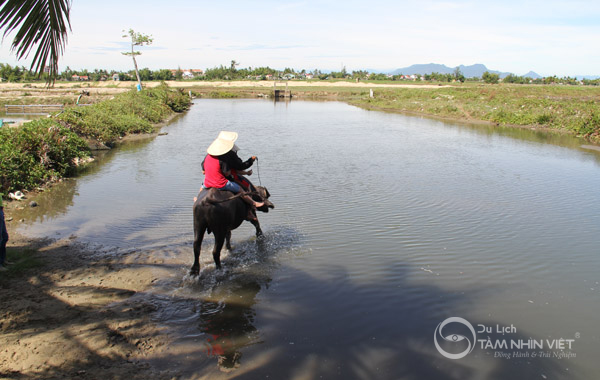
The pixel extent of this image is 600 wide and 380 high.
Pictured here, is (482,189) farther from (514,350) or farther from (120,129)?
(120,129)

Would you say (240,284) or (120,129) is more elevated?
(120,129)

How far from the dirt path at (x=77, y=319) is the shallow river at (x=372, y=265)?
0.33 metres

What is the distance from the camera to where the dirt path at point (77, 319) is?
14.3ft

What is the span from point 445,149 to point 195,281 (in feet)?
51.6

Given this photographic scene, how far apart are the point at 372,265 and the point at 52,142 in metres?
10.8

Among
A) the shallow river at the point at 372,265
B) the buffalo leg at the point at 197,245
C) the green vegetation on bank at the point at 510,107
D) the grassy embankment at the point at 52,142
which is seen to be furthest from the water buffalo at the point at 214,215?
the green vegetation on bank at the point at 510,107

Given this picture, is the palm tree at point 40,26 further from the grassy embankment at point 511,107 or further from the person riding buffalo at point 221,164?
the grassy embankment at point 511,107

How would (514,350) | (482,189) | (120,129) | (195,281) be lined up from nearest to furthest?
(514,350)
(195,281)
(482,189)
(120,129)

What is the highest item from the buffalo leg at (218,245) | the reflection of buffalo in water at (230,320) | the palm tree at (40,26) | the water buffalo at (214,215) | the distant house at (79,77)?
the distant house at (79,77)

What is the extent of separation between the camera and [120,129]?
21172 millimetres

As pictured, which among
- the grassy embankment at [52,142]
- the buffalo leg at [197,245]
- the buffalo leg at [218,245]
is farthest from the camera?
the grassy embankment at [52,142]

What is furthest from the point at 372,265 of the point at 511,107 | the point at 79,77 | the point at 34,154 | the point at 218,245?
the point at 79,77

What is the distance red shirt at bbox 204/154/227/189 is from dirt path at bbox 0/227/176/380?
1742mm

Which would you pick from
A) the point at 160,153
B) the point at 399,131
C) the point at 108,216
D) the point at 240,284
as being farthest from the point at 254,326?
the point at 399,131
